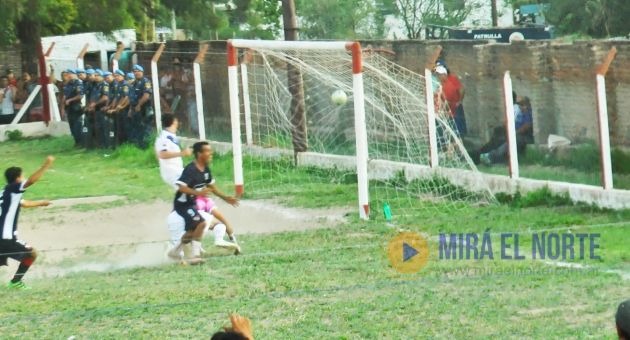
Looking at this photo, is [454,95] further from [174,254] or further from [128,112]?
[128,112]

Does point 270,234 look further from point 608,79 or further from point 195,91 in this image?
point 195,91

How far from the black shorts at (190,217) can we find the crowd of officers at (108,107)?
12.5 metres

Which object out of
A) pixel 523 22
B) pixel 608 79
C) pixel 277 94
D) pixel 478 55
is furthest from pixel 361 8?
pixel 608 79

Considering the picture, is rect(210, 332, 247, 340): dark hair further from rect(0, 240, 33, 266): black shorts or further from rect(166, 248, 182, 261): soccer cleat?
rect(166, 248, 182, 261): soccer cleat

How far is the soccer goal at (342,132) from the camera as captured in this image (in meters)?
18.0

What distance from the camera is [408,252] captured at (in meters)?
13.9

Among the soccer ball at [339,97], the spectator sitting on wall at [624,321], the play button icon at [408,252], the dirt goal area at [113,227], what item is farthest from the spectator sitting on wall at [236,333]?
the soccer ball at [339,97]

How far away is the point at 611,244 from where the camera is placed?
44.7 feet

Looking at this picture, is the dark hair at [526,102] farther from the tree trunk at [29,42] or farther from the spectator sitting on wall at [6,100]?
the tree trunk at [29,42]

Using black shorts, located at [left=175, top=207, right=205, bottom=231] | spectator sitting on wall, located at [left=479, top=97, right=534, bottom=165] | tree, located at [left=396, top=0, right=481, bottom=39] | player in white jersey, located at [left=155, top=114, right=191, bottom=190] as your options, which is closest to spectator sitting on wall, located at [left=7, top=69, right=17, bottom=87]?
tree, located at [left=396, top=0, right=481, bottom=39]

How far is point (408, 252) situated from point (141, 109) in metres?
13.5

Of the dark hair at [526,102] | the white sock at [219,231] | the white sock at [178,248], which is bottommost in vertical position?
the white sock at [178,248]

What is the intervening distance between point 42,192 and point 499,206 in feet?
26.5

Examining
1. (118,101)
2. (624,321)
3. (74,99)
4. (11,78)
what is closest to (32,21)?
(11,78)
